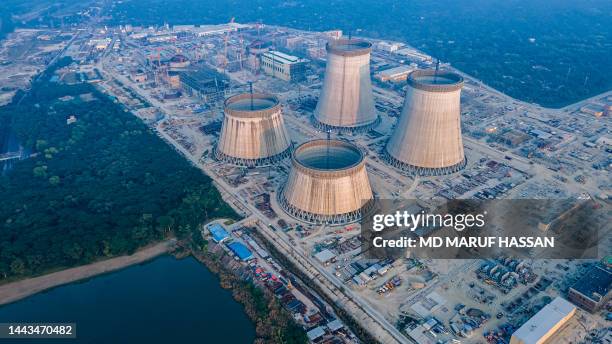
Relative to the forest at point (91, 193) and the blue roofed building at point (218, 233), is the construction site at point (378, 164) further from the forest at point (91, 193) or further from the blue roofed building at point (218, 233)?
the forest at point (91, 193)

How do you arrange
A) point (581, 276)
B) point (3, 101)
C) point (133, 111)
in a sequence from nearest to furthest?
1. point (581, 276)
2. point (133, 111)
3. point (3, 101)

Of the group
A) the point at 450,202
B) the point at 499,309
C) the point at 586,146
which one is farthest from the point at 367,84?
the point at 499,309

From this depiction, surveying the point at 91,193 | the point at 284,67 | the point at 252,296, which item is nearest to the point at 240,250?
the point at 252,296

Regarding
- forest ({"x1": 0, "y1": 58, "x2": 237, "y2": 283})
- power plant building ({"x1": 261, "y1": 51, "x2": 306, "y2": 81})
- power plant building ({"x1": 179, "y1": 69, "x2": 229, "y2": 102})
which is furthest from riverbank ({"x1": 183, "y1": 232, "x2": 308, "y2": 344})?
power plant building ({"x1": 261, "y1": 51, "x2": 306, "y2": 81})

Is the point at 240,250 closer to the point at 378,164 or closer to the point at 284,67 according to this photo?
the point at 378,164

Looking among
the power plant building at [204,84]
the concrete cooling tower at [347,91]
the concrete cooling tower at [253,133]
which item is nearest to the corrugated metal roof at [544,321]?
the concrete cooling tower at [253,133]

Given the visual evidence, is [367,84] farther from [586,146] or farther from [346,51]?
[586,146]

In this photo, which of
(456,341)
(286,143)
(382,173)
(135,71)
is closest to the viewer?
(456,341)

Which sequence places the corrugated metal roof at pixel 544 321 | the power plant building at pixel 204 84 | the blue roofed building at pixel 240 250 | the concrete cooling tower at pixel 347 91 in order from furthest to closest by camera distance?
1. the power plant building at pixel 204 84
2. the concrete cooling tower at pixel 347 91
3. the blue roofed building at pixel 240 250
4. the corrugated metal roof at pixel 544 321
